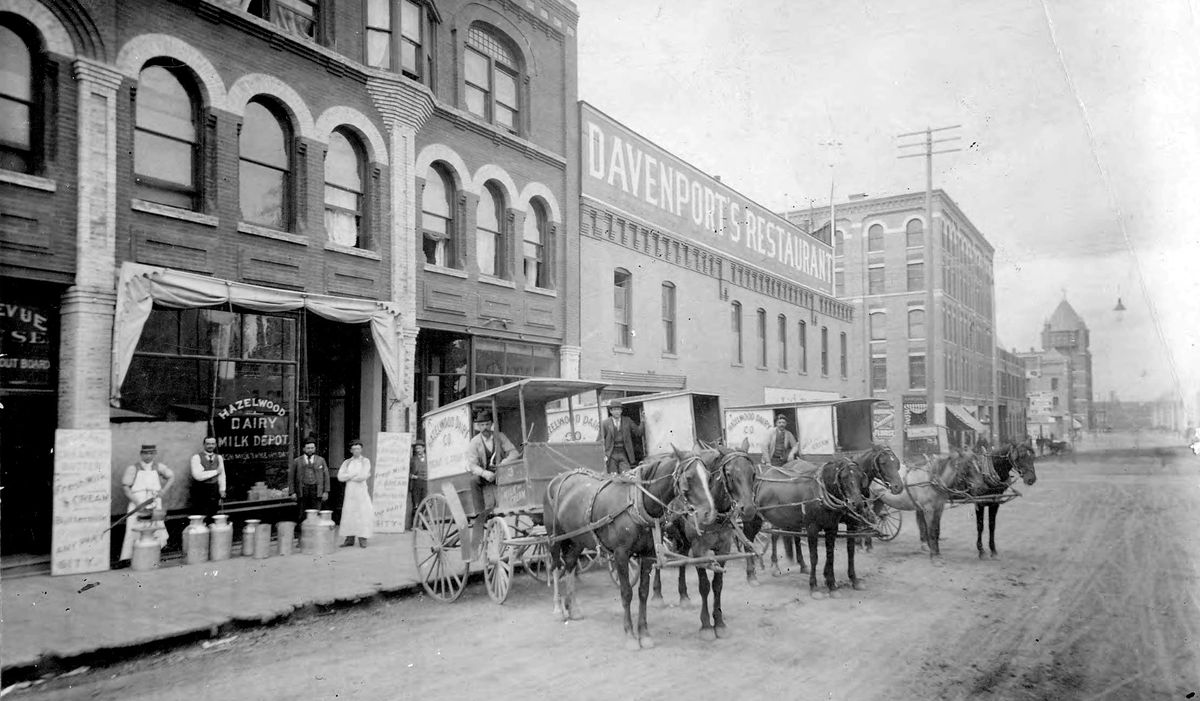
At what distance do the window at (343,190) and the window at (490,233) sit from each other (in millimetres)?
2961

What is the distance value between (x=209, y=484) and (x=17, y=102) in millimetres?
5735

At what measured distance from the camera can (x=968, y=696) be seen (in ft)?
18.6

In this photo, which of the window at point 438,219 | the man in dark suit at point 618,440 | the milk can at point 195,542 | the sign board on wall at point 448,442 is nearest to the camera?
the sign board on wall at point 448,442

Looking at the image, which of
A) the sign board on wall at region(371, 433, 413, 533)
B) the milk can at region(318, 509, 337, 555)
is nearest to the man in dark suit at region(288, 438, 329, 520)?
the sign board on wall at region(371, 433, 413, 533)

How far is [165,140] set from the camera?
11547 millimetres

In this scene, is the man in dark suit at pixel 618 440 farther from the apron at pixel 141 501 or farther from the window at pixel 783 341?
the window at pixel 783 341

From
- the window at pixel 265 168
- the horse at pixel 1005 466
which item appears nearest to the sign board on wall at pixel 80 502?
the window at pixel 265 168

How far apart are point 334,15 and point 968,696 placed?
14.1m

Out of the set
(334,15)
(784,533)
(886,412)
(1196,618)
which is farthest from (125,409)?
(886,412)

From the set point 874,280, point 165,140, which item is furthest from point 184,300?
point 874,280

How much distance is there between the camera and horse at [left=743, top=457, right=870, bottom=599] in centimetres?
950

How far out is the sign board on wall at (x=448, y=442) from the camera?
9.48 meters

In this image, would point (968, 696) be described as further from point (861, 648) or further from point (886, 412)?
point (886, 412)

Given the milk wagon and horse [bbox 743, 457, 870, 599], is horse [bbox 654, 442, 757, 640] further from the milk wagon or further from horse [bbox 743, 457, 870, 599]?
horse [bbox 743, 457, 870, 599]
